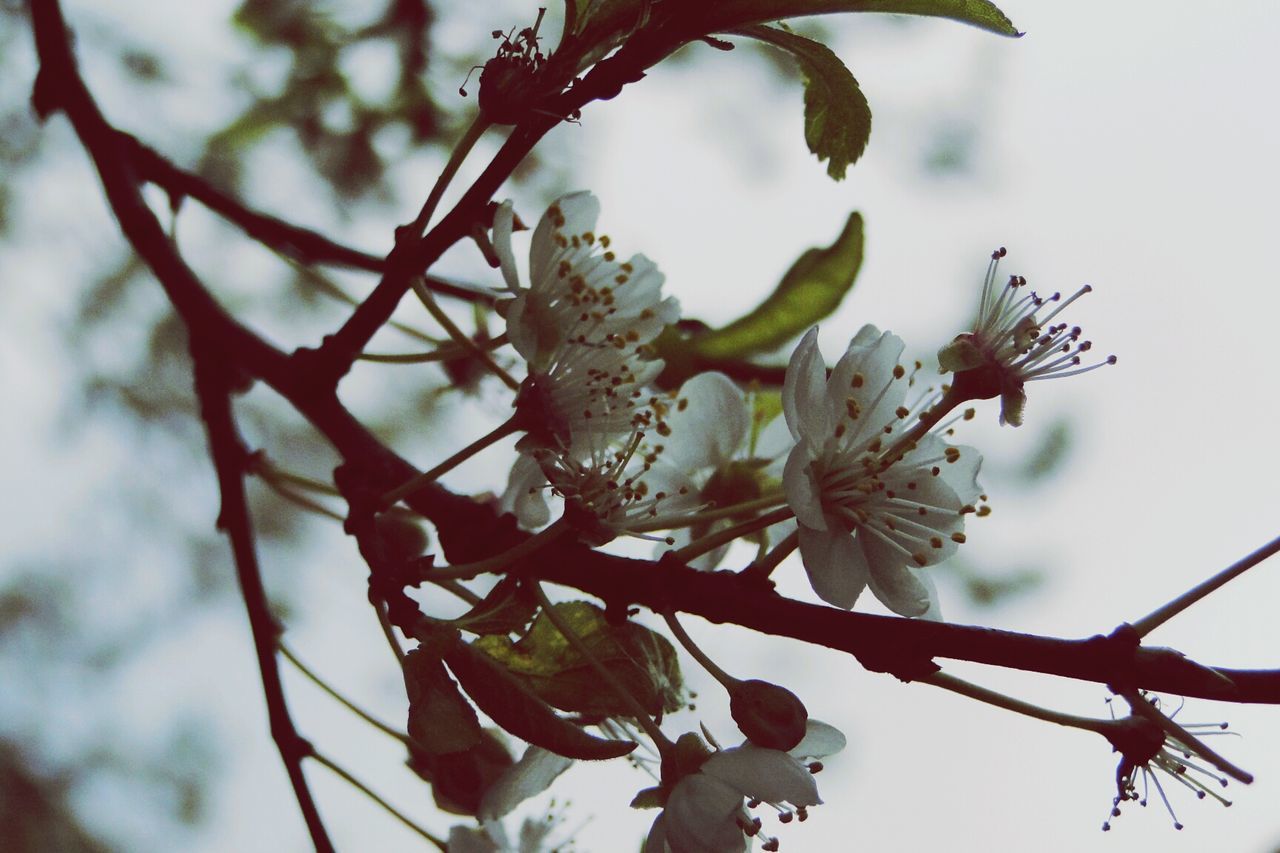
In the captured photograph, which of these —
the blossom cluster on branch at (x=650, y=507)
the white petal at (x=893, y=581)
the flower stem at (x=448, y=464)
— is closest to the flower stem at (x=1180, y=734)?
the blossom cluster on branch at (x=650, y=507)

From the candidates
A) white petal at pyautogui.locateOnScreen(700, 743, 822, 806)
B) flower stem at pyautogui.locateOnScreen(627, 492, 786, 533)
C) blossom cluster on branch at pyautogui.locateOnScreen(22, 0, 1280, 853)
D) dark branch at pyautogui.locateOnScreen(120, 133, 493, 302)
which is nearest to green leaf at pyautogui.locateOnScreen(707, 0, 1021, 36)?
blossom cluster on branch at pyautogui.locateOnScreen(22, 0, 1280, 853)

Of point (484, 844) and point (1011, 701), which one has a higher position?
point (484, 844)

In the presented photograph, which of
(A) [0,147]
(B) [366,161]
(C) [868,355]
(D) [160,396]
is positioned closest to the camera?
(C) [868,355]

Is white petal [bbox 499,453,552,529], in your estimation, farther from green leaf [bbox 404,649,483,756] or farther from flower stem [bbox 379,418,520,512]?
Answer: green leaf [bbox 404,649,483,756]

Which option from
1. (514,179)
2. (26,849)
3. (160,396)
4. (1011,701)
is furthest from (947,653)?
(26,849)

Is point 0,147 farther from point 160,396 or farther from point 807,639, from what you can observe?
point 807,639

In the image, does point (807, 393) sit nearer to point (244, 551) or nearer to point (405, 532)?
point (405, 532)

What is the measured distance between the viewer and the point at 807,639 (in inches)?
21.9

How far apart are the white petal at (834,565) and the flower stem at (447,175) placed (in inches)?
10.2

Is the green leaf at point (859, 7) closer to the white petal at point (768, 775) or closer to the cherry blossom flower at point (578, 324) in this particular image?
the cherry blossom flower at point (578, 324)

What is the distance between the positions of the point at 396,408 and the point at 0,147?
64 centimetres

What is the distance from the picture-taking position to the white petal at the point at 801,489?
Result: 0.59m

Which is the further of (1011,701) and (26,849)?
(26,849)

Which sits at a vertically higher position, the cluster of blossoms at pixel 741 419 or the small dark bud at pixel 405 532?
the small dark bud at pixel 405 532
